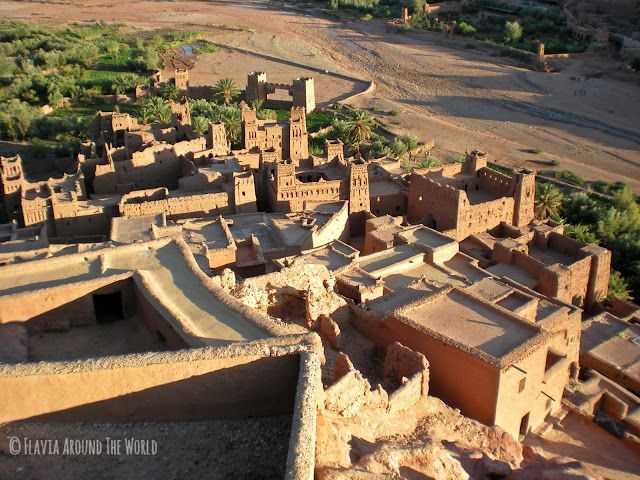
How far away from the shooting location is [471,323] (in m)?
14.4

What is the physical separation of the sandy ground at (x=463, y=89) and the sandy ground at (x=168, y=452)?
30.1m

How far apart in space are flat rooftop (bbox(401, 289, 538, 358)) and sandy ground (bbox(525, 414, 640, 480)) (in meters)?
2.47

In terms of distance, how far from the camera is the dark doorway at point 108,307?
1304cm

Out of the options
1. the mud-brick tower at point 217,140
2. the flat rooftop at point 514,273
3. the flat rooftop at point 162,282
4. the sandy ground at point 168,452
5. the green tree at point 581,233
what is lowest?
the green tree at point 581,233

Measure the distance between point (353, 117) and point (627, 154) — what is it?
15422 millimetres

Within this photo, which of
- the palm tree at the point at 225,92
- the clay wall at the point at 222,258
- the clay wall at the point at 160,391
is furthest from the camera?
the palm tree at the point at 225,92

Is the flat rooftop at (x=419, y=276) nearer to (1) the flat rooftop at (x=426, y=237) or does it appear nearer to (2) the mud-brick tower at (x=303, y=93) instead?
(1) the flat rooftop at (x=426, y=237)

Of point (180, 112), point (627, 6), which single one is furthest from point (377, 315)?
point (627, 6)

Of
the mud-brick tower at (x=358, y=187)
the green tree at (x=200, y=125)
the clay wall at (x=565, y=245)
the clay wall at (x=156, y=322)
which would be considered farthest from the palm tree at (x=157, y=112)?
the clay wall at (x=156, y=322)

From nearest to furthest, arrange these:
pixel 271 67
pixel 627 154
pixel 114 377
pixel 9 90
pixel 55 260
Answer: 1. pixel 114 377
2. pixel 55 260
3. pixel 627 154
4. pixel 9 90
5. pixel 271 67

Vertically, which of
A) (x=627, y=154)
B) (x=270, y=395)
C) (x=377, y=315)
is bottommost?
(x=627, y=154)

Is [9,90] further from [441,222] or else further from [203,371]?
[203,371]

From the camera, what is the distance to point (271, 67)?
5850cm

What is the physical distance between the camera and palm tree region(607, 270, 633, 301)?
22.1 m
